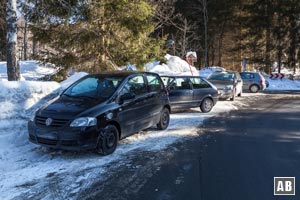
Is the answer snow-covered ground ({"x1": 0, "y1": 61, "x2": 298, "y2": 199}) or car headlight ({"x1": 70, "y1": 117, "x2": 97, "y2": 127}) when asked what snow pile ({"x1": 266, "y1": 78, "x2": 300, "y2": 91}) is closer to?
snow-covered ground ({"x1": 0, "y1": 61, "x2": 298, "y2": 199})

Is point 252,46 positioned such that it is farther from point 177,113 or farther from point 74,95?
point 74,95

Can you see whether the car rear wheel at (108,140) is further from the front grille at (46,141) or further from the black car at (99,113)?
the front grille at (46,141)

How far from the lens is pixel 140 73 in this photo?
339 inches

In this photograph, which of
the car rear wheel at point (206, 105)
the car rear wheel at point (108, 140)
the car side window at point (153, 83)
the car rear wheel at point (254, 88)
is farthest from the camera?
the car rear wheel at point (254, 88)

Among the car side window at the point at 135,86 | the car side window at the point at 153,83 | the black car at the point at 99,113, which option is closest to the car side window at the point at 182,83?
the car side window at the point at 153,83

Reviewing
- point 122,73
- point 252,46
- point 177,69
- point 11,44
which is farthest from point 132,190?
point 252,46

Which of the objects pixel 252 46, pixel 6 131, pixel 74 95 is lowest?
pixel 6 131

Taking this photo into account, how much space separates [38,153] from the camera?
7066 mm

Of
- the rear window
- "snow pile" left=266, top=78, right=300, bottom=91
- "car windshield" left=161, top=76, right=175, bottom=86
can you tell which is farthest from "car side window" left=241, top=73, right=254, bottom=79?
"car windshield" left=161, top=76, right=175, bottom=86

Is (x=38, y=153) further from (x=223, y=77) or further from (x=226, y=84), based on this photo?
(x=223, y=77)

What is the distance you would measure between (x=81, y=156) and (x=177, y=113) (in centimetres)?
648

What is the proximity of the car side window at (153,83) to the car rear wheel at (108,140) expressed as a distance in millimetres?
2028

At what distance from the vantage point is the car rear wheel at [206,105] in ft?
43.5

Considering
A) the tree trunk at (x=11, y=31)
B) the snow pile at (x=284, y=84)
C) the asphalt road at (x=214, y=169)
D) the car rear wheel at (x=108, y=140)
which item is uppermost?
the tree trunk at (x=11, y=31)
